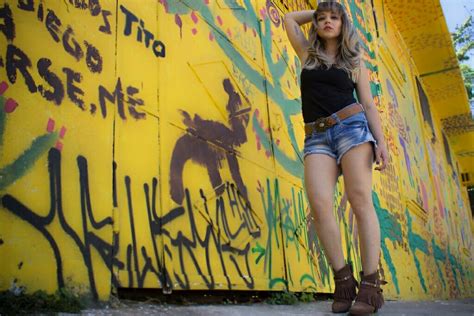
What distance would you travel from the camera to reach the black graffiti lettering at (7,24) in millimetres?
1950

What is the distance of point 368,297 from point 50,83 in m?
1.76

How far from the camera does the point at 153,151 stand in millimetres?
2559

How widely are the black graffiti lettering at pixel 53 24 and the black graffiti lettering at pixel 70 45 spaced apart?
0.05 metres

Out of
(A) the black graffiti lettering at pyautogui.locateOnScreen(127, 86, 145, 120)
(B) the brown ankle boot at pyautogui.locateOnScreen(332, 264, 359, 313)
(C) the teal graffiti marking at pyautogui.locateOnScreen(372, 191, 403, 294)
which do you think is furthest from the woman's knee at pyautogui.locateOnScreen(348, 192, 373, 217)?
(C) the teal graffiti marking at pyautogui.locateOnScreen(372, 191, 403, 294)

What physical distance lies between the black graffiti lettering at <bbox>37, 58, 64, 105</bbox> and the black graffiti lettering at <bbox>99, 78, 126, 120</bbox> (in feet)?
0.76

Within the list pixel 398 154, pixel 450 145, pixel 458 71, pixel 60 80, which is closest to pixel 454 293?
pixel 398 154

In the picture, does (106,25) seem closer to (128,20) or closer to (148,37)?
(128,20)

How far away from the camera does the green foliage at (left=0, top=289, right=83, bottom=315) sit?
168cm

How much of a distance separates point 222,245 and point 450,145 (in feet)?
46.5

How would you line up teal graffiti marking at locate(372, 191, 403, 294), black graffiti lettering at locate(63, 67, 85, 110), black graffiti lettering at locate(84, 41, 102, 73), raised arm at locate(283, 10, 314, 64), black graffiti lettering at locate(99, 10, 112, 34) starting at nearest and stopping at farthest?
black graffiti lettering at locate(63, 67, 85, 110) < black graffiti lettering at locate(84, 41, 102, 73) < black graffiti lettering at locate(99, 10, 112, 34) < raised arm at locate(283, 10, 314, 64) < teal graffiti marking at locate(372, 191, 403, 294)

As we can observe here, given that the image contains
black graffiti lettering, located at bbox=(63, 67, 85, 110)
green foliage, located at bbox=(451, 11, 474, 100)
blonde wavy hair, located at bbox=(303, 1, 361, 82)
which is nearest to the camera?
black graffiti lettering, located at bbox=(63, 67, 85, 110)

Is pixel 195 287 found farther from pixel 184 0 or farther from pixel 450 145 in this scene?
pixel 450 145

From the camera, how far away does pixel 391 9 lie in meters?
9.12

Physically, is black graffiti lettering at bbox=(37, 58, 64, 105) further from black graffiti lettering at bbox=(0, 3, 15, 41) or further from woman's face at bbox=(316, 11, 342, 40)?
woman's face at bbox=(316, 11, 342, 40)
